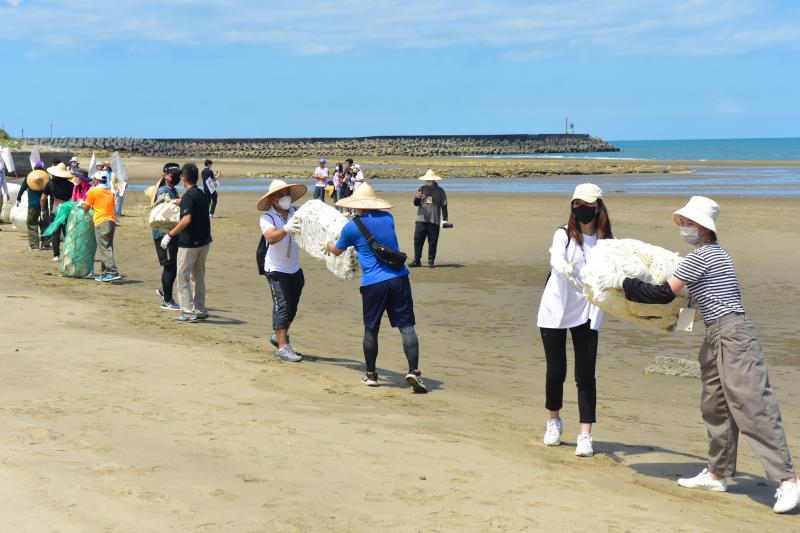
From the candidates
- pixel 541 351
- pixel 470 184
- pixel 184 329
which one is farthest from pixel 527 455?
pixel 470 184

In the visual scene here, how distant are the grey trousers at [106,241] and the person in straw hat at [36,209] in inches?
128

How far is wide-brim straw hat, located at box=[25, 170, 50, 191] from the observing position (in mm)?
18172

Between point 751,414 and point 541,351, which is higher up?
point 751,414

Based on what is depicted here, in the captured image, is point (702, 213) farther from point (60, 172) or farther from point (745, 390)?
point (60, 172)

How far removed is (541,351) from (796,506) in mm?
5376

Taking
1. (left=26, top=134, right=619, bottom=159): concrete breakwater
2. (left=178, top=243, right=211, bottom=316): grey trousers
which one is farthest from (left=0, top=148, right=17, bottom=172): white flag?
(left=26, top=134, right=619, bottom=159): concrete breakwater

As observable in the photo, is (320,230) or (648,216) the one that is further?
(648,216)

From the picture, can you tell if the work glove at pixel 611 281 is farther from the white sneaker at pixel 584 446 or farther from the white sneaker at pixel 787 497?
the white sneaker at pixel 787 497

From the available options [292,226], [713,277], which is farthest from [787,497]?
[292,226]

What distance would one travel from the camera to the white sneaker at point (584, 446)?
678 cm

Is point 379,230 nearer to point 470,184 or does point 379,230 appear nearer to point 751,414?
point 751,414

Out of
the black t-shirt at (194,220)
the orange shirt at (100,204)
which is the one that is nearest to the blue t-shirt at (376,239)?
the black t-shirt at (194,220)

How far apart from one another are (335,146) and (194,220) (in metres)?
112

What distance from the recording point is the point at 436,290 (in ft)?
51.0
